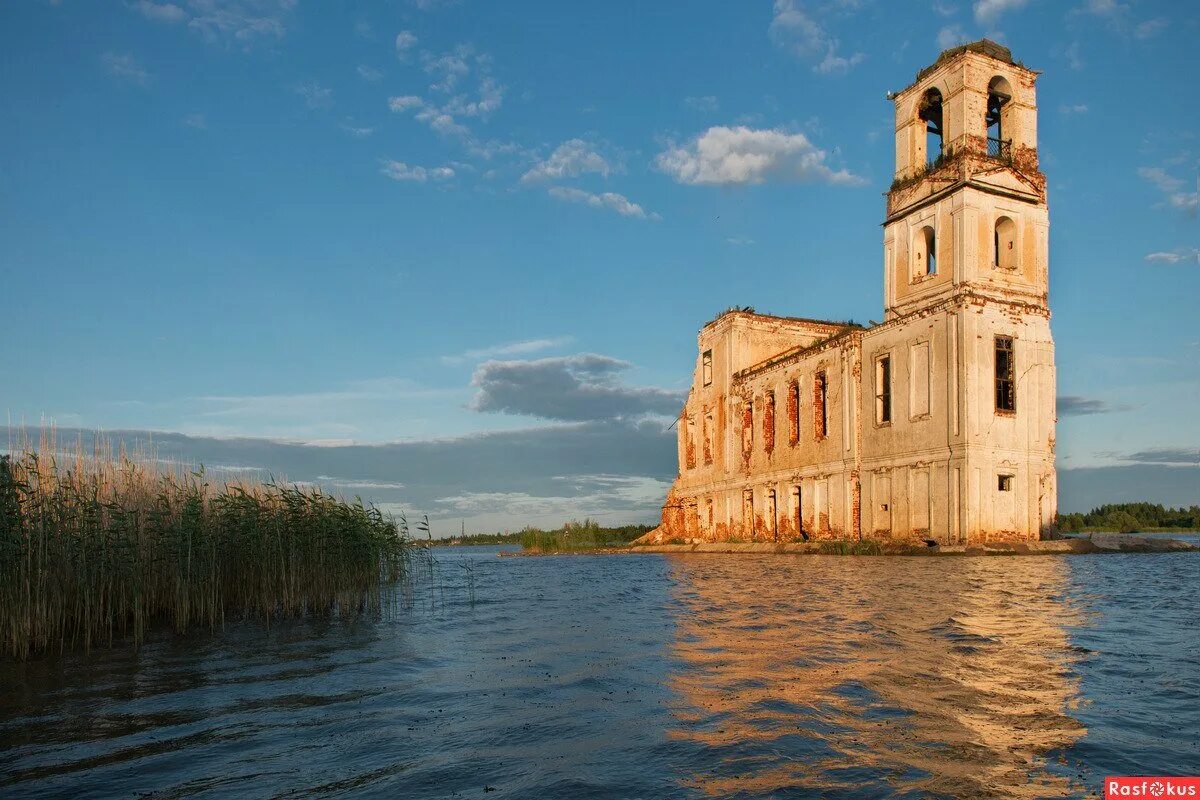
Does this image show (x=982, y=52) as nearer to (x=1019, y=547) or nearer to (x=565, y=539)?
(x=1019, y=547)

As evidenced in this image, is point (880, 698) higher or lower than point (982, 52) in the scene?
lower

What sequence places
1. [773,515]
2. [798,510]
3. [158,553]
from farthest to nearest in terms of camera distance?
[773,515] < [798,510] < [158,553]

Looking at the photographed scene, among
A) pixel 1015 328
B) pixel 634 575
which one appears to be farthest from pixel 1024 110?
pixel 634 575

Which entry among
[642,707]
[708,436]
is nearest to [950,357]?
[708,436]

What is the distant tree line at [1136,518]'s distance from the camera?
65375 millimetres

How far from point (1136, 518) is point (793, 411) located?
148 feet

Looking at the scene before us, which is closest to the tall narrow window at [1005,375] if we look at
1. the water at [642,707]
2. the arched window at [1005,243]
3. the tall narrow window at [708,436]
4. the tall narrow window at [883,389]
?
the arched window at [1005,243]

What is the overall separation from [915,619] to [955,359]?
20.2 m

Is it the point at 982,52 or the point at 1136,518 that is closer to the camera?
the point at 982,52

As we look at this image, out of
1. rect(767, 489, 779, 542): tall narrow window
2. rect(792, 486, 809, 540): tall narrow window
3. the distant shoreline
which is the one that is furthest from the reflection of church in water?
rect(767, 489, 779, 542): tall narrow window

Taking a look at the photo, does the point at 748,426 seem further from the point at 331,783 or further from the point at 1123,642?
the point at 331,783

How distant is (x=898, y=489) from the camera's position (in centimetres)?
3262

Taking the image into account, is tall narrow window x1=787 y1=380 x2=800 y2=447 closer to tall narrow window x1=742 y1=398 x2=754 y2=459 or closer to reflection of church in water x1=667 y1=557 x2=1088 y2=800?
tall narrow window x1=742 y1=398 x2=754 y2=459

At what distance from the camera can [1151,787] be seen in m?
4.77
